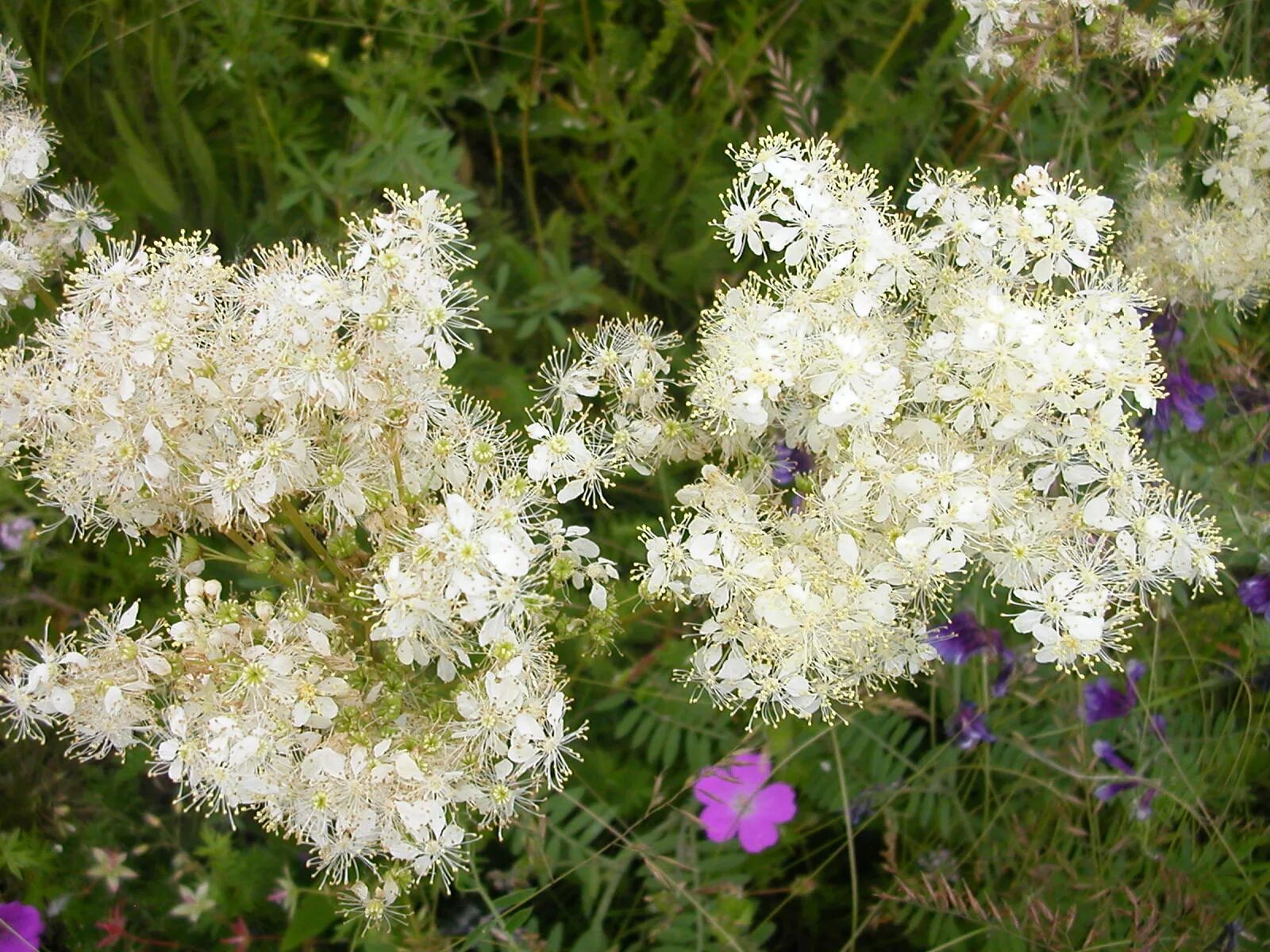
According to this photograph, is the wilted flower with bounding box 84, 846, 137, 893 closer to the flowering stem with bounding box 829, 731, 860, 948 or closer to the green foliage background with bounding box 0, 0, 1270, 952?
the green foliage background with bounding box 0, 0, 1270, 952

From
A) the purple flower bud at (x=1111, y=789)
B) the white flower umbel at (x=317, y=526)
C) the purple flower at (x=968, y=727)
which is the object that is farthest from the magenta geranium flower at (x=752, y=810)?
the white flower umbel at (x=317, y=526)

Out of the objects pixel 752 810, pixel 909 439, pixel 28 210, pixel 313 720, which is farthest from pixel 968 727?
pixel 28 210

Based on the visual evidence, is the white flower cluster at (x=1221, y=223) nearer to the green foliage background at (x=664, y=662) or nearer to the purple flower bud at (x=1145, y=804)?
the green foliage background at (x=664, y=662)

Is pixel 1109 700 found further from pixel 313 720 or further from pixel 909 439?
pixel 313 720

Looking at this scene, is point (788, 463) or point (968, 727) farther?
point (968, 727)

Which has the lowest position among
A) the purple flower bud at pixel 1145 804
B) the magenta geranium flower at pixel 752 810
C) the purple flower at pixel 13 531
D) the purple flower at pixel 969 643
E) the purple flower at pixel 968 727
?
the purple flower at pixel 13 531
